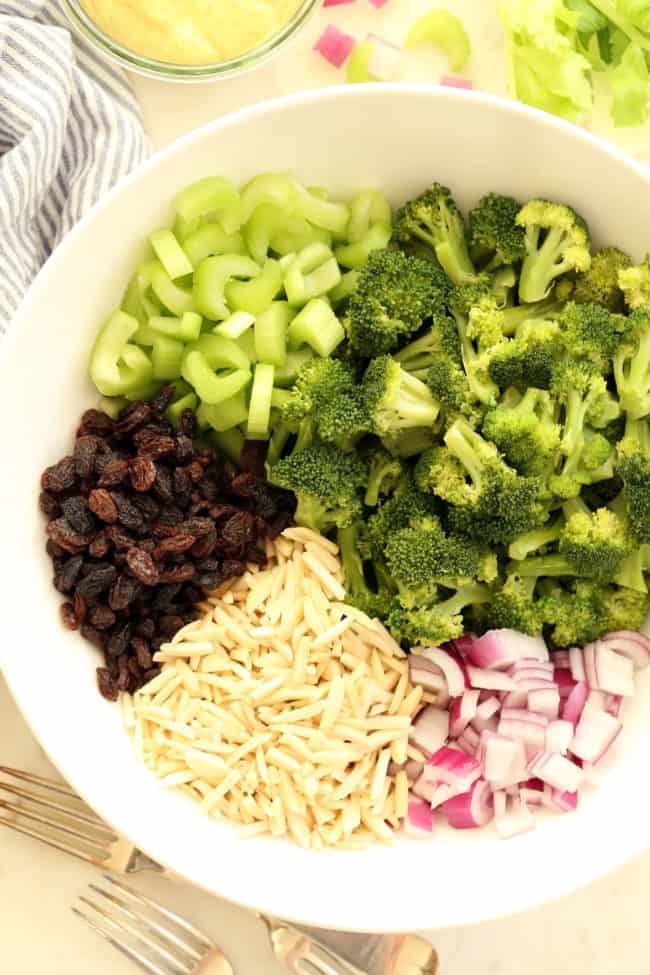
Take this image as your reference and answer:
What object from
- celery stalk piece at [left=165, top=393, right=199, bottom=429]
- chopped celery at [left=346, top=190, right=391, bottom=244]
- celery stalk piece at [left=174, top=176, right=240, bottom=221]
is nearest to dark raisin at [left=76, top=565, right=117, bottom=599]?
celery stalk piece at [left=165, top=393, right=199, bottom=429]

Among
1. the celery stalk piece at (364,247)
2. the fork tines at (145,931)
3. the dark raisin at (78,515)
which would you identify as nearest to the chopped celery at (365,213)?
the celery stalk piece at (364,247)

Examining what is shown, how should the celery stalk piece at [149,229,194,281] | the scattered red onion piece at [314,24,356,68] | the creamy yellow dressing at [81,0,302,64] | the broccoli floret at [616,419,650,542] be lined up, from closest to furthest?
the broccoli floret at [616,419,650,542] → the celery stalk piece at [149,229,194,281] → the creamy yellow dressing at [81,0,302,64] → the scattered red onion piece at [314,24,356,68]

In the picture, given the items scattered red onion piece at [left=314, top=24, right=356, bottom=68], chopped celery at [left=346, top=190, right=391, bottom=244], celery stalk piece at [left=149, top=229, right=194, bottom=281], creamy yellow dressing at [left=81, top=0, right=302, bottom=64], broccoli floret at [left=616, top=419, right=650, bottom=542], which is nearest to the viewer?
broccoli floret at [left=616, top=419, right=650, bottom=542]

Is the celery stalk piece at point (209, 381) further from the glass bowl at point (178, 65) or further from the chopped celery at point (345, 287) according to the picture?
the glass bowl at point (178, 65)

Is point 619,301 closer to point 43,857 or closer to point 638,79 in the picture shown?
point 638,79

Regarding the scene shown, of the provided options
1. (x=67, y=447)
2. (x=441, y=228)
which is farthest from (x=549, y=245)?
(x=67, y=447)

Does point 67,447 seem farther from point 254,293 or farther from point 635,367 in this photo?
point 635,367

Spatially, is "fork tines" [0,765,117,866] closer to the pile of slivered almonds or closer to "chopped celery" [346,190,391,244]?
the pile of slivered almonds
